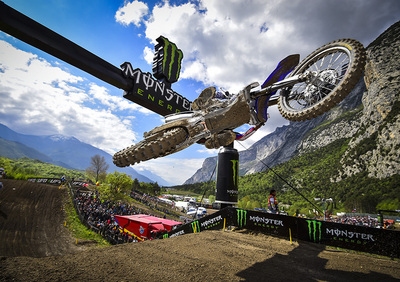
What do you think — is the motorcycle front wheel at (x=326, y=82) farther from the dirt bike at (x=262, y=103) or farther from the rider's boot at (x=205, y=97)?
the rider's boot at (x=205, y=97)

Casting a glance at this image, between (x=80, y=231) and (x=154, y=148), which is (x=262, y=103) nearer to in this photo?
(x=154, y=148)

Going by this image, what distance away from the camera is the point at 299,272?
4734mm

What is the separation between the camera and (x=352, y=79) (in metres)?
3.86

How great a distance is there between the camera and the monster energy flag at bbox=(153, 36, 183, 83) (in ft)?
→ 38.0

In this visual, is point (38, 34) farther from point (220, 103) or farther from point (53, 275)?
point (53, 275)

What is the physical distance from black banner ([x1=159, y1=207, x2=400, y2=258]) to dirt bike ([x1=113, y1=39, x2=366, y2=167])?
441 centimetres

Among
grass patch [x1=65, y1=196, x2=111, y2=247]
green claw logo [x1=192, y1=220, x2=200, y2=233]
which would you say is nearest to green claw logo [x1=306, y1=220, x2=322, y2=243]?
green claw logo [x1=192, y1=220, x2=200, y2=233]

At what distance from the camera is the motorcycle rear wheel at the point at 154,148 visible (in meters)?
5.00

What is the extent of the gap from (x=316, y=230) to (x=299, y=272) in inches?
115

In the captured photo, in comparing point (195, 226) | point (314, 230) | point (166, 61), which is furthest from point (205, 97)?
point (195, 226)

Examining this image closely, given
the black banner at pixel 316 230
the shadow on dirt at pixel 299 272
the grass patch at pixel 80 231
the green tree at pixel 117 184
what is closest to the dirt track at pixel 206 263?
the shadow on dirt at pixel 299 272

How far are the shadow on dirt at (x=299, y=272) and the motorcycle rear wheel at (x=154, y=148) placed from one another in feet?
11.3

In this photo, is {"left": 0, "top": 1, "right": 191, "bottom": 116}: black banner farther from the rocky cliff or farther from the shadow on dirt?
the rocky cliff

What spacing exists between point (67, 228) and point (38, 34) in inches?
892
